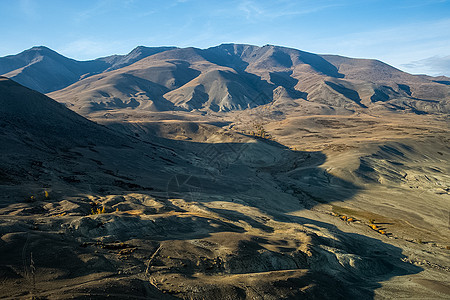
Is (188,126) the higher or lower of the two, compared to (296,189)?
higher

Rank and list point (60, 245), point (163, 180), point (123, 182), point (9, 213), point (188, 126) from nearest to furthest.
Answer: point (60, 245), point (9, 213), point (123, 182), point (163, 180), point (188, 126)

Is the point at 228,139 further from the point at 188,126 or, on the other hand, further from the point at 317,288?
the point at 317,288

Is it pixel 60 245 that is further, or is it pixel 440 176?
pixel 440 176

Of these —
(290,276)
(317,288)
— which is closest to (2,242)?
(290,276)

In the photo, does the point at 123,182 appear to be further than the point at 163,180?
No

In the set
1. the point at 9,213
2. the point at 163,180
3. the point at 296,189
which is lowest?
the point at 296,189

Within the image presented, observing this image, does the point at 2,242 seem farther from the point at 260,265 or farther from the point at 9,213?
the point at 260,265

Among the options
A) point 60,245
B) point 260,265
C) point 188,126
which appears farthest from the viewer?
point 188,126

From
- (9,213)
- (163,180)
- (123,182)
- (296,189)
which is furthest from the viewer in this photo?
(296,189)

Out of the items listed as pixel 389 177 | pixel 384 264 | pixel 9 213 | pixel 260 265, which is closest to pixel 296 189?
pixel 389 177
